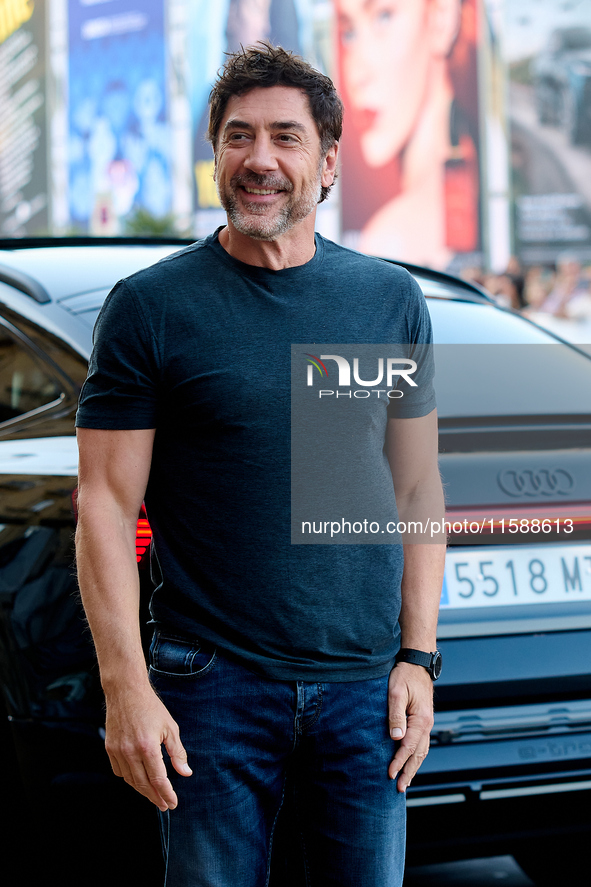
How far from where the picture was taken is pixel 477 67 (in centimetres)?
2806

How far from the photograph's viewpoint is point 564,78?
28.2 m

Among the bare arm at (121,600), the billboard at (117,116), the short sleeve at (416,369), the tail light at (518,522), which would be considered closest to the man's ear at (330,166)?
the short sleeve at (416,369)

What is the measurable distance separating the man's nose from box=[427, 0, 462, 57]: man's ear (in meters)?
28.5

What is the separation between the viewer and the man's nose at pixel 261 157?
1.74 metres

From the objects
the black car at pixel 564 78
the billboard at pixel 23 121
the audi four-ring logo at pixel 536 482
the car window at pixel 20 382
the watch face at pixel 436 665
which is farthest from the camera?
the billboard at pixel 23 121

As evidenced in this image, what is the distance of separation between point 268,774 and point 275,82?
3.81ft

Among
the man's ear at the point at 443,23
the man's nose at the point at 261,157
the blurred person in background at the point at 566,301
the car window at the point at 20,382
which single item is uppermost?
the man's ear at the point at 443,23

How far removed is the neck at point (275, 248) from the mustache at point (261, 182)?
0.07 metres

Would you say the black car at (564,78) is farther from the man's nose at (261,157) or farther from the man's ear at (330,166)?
the man's nose at (261,157)

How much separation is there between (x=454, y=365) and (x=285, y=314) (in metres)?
0.95

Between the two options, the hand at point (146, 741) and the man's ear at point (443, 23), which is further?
the man's ear at point (443, 23)

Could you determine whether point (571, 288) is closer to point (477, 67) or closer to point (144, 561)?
point (477, 67)

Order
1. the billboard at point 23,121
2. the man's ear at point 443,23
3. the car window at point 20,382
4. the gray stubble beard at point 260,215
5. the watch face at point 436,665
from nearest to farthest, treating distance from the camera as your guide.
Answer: the gray stubble beard at point 260,215
the watch face at point 436,665
the car window at point 20,382
the man's ear at point 443,23
the billboard at point 23,121

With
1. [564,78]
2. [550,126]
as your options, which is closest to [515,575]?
[550,126]
